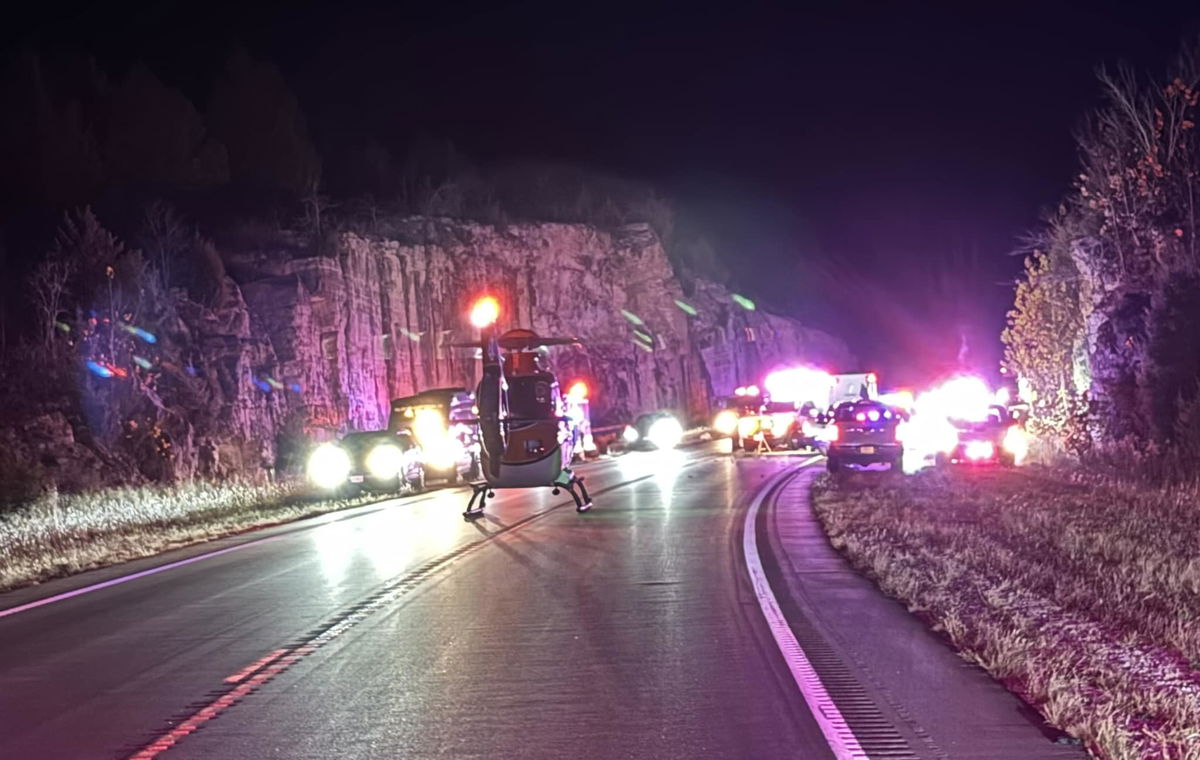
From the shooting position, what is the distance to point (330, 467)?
96.8 feet

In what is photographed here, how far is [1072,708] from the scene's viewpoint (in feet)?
24.1

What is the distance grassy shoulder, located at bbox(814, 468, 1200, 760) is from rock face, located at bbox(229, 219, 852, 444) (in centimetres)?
2794

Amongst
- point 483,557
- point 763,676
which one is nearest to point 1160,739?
point 763,676

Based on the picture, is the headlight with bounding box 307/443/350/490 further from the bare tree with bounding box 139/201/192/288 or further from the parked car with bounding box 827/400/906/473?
the bare tree with bounding box 139/201/192/288

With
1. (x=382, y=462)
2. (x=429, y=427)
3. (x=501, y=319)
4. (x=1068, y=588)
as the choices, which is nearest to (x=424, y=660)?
(x=1068, y=588)

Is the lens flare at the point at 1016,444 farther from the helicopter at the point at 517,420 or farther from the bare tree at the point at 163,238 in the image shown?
the bare tree at the point at 163,238

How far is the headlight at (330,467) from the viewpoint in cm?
2933

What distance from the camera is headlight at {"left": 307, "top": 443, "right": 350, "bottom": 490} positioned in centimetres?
2933

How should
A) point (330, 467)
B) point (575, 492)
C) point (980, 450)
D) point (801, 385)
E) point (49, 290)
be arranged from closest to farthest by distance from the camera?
point (575, 492) < point (330, 467) < point (980, 450) < point (49, 290) < point (801, 385)

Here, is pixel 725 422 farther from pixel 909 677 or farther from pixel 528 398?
pixel 909 677

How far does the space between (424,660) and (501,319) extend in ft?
181

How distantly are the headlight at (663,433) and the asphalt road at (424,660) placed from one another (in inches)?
1416

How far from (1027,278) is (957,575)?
2833 cm

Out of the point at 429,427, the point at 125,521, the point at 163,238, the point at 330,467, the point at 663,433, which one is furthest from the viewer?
the point at 663,433
